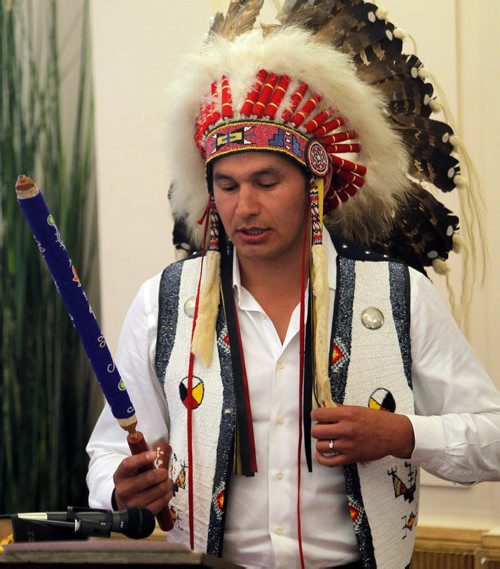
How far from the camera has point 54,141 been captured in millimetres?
3557

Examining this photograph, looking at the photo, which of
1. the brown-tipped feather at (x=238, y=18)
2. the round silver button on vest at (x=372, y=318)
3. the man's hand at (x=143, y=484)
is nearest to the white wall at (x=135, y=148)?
the brown-tipped feather at (x=238, y=18)

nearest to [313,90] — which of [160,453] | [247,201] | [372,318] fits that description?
[247,201]

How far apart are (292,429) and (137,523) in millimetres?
524

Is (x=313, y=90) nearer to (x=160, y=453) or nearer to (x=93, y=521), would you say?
(x=160, y=453)

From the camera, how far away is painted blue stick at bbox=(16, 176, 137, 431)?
1.31 meters

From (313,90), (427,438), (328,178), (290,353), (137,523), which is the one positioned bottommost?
(137,523)

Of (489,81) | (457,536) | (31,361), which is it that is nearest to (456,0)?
(489,81)

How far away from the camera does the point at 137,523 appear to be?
145 centimetres

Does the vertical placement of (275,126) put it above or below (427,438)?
above

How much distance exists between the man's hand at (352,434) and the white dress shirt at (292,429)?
0.26 feet

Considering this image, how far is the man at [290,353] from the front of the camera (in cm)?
188

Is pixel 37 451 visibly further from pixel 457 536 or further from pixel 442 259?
pixel 442 259

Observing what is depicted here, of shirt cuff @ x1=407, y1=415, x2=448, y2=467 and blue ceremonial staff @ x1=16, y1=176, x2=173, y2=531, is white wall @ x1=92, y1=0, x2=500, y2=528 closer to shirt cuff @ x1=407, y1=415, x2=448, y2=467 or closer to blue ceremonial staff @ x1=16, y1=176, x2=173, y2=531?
shirt cuff @ x1=407, y1=415, x2=448, y2=467

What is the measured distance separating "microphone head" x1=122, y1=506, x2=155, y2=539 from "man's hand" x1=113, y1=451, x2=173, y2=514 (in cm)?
20
